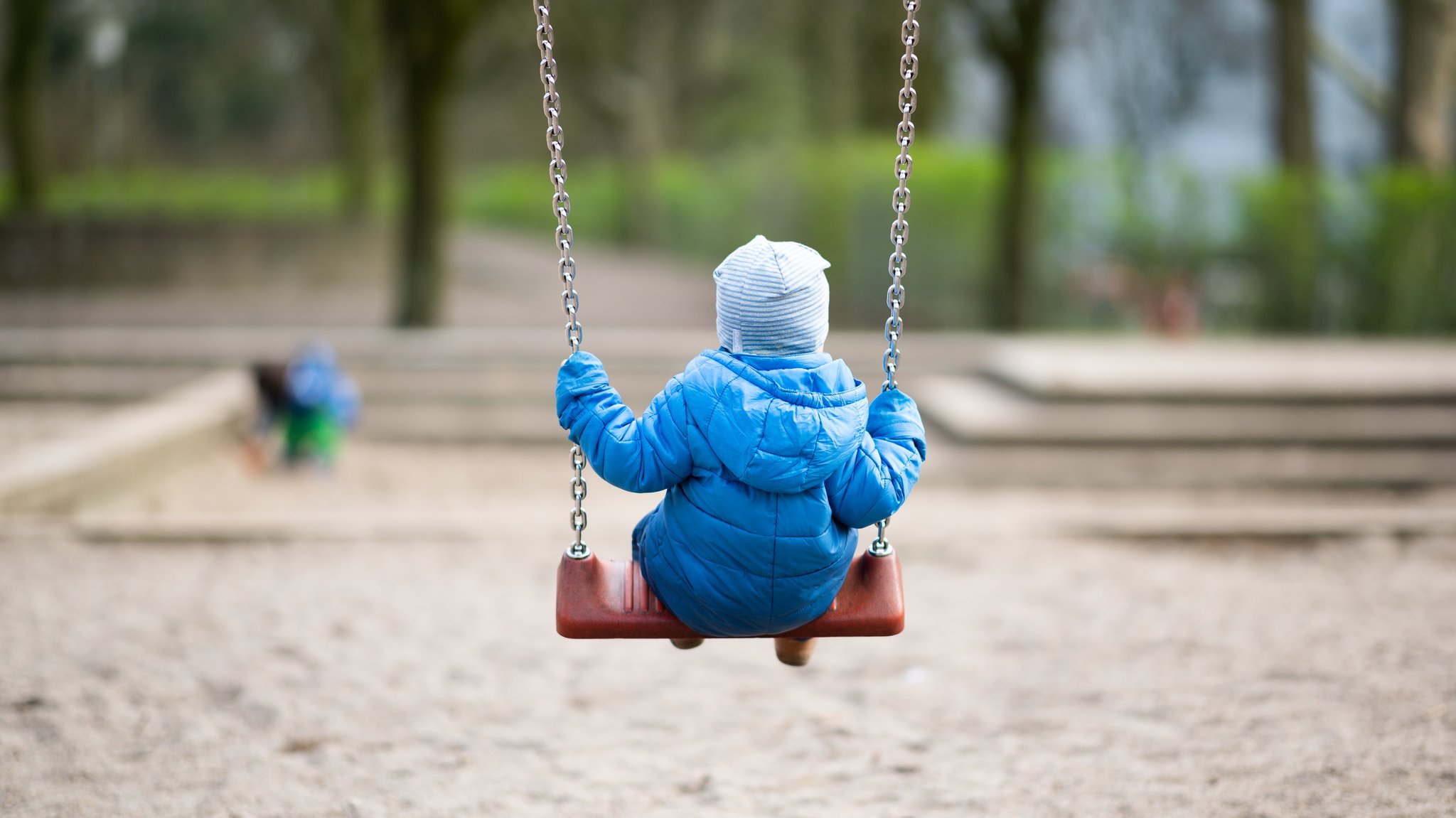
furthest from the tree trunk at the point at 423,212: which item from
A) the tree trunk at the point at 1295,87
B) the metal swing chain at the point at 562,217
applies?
the tree trunk at the point at 1295,87

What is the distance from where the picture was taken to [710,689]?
4.50 metres

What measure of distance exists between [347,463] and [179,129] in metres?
26.8

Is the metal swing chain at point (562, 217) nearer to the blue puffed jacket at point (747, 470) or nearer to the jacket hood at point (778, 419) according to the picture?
the blue puffed jacket at point (747, 470)

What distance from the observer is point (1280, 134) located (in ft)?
51.0

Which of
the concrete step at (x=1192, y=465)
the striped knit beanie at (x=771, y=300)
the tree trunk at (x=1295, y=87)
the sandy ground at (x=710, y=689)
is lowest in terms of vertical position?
the sandy ground at (x=710, y=689)

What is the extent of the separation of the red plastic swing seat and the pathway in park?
720 millimetres

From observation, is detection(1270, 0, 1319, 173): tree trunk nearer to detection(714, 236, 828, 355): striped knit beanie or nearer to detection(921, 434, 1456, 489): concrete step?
detection(921, 434, 1456, 489): concrete step

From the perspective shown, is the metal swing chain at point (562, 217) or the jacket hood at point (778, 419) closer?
the jacket hood at point (778, 419)

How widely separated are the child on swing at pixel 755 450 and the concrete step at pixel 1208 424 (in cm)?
574

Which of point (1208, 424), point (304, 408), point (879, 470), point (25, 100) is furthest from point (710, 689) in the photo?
point (25, 100)

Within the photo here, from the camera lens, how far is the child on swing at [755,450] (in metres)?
2.73

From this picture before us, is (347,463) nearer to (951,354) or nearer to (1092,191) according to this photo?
(951,354)

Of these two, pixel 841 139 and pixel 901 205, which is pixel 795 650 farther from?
pixel 841 139

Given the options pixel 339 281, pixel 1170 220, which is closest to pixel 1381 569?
pixel 1170 220
